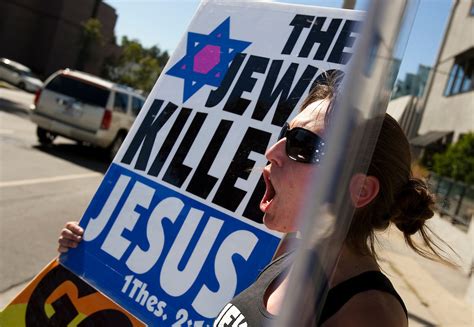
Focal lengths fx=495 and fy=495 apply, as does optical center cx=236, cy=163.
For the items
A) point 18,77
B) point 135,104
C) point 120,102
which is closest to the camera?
point 120,102

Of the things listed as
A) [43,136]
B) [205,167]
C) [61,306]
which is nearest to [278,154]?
[205,167]

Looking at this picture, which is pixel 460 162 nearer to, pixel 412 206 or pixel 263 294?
→ pixel 412 206

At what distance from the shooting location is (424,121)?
2759 centimetres

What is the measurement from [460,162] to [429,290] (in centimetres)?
943

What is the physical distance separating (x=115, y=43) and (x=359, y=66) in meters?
Result: 53.5

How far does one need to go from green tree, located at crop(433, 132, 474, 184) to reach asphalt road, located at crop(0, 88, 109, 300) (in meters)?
11.0

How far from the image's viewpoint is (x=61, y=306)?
1.96 metres

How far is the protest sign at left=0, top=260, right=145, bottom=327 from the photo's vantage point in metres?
1.89

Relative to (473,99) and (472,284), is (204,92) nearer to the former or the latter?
(472,284)

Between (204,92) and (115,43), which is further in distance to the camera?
(115,43)

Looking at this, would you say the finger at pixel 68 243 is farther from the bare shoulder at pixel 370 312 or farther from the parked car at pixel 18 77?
the parked car at pixel 18 77

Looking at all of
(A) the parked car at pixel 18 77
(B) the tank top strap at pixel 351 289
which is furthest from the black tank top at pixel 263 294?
(A) the parked car at pixel 18 77

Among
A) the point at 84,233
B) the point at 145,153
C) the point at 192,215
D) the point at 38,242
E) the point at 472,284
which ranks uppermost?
the point at 145,153

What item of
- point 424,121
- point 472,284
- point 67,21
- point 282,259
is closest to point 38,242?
point 282,259
